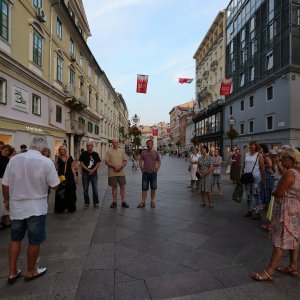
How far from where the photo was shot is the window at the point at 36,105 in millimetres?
16469

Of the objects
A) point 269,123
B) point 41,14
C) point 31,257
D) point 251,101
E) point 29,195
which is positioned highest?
point 41,14

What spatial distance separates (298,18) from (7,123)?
1016 inches

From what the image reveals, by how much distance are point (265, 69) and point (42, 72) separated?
22563 millimetres

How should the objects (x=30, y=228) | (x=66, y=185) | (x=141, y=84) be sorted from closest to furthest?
(x=30, y=228)
(x=66, y=185)
(x=141, y=84)

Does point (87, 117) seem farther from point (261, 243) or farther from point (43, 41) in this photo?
point (261, 243)

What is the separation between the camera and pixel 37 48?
16.6 m

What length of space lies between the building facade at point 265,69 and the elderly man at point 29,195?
2297cm

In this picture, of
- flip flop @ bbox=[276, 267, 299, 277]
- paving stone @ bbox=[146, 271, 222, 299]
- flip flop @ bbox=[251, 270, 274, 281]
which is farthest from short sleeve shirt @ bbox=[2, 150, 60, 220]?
flip flop @ bbox=[276, 267, 299, 277]

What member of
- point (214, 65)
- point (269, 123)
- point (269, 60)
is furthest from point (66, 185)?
point (214, 65)

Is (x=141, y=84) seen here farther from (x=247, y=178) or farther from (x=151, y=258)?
(x=151, y=258)

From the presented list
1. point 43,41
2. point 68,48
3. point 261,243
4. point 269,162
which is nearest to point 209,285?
point 261,243

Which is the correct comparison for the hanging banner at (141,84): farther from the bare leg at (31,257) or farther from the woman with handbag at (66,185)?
the bare leg at (31,257)

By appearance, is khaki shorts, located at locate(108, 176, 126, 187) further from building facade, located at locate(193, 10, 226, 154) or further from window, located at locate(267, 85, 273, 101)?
building facade, located at locate(193, 10, 226, 154)

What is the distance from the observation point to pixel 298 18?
78.7 feet
